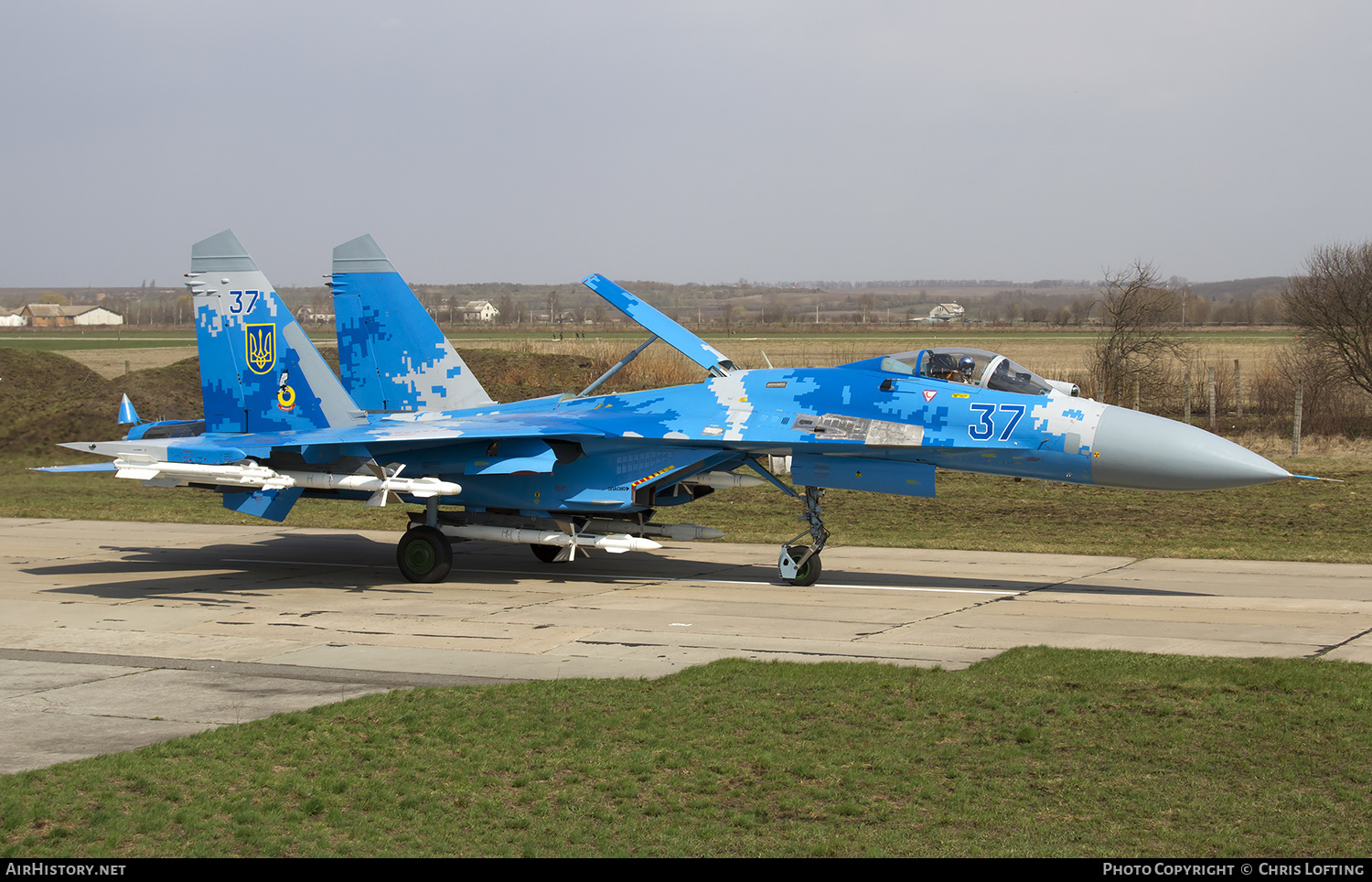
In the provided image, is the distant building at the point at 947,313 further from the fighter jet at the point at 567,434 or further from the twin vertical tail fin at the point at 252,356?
the twin vertical tail fin at the point at 252,356

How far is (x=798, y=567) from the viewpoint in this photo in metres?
14.5

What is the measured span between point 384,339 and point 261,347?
178 centimetres

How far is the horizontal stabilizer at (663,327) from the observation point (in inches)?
602

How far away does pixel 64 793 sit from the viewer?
22.2ft

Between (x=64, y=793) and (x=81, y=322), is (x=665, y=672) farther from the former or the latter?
(x=81, y=322)

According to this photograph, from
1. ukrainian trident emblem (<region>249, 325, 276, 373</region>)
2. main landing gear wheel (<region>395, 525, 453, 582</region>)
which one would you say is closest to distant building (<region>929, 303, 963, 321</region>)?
ukrainian trident emblem (<region>249, 325, 276, 373</region>)

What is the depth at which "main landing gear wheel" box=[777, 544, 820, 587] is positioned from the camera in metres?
14.5

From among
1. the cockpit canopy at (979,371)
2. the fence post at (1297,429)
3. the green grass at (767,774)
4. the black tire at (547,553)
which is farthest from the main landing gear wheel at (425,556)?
the fence post at (1297,429)

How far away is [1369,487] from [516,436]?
16.3 m

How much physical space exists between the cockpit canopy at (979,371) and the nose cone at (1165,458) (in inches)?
31.4

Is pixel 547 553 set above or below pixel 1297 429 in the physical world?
below

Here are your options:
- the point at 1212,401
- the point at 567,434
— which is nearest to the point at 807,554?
the point at 567,434

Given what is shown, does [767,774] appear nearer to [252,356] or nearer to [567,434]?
[567,434]

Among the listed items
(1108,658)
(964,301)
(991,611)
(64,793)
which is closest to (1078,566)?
(991,611)
